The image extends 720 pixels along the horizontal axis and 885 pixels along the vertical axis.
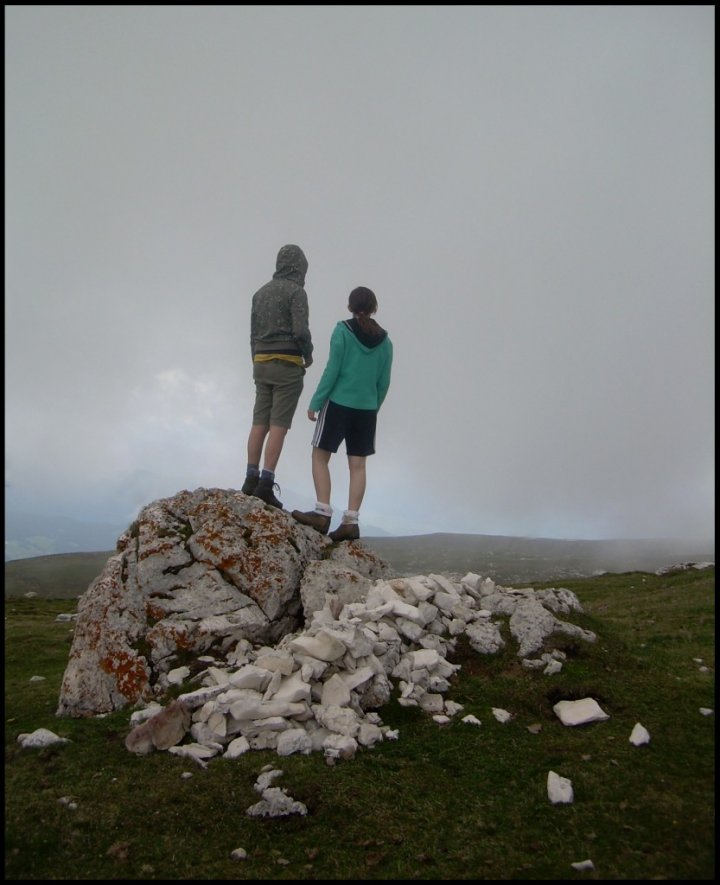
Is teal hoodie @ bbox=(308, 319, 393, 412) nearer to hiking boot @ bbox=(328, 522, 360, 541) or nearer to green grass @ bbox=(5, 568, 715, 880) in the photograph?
hiking boot @ bbox=(328, 522, 360, 541)

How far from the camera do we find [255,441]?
13312 mm

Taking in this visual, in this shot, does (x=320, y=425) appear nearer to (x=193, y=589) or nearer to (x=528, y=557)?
(x=193, y=589)

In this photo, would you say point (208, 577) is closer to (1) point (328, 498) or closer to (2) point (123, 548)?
(2) point (123, 548)

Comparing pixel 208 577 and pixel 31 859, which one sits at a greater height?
pixel 208 577

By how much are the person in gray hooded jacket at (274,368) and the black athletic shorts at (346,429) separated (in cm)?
109

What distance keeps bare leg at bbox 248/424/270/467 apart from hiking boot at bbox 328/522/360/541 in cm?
258

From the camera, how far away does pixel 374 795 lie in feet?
19.8

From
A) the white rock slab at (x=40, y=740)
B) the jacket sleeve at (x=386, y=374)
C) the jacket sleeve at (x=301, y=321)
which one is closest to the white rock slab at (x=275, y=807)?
the white rock slab at (x=40, y=740)

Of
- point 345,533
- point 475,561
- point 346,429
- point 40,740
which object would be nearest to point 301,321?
point 346,429

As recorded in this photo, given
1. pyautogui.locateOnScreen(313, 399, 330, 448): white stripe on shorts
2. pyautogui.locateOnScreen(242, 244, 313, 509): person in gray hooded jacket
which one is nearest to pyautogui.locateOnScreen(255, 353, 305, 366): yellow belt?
pyautogui.locateOnScreen(242, 244, 313, 509): person in gray hooded jacket

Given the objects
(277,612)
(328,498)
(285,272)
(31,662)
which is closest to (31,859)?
(277,612)

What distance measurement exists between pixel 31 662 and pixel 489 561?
4882 inches

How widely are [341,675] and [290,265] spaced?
9.74 metres

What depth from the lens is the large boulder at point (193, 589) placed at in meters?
9.28
